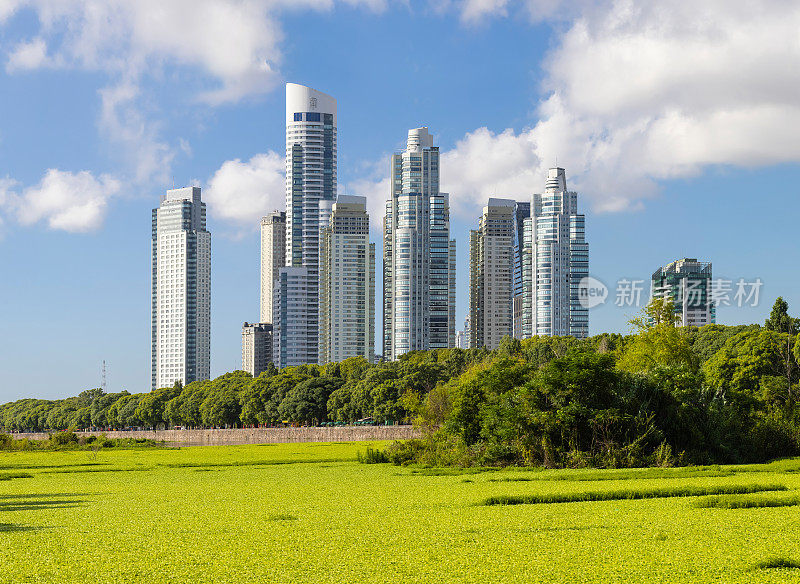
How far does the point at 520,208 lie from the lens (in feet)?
602

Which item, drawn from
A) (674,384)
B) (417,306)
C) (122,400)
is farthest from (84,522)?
(417,306)

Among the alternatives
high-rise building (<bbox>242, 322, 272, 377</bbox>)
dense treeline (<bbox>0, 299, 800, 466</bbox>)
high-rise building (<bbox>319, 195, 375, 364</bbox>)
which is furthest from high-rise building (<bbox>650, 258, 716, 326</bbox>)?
high-rise building (<bbox>242, 322, 272, 377</bbox>)

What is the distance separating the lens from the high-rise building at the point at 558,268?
15125 centimetres

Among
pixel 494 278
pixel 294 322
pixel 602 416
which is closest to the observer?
pixel 602 416

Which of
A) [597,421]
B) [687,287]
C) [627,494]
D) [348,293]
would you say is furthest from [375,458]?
[348,293]

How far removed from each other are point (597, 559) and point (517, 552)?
1059 mm

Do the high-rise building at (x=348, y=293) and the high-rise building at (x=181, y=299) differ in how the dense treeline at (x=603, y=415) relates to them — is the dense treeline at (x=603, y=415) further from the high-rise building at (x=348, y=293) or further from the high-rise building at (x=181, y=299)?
the high-rise building at (x=181, y=299)

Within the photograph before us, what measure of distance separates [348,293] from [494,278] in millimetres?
28191

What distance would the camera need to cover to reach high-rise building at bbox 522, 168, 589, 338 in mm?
151250

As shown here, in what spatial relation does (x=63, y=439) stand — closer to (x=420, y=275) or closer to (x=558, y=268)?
(x=420, y=275)

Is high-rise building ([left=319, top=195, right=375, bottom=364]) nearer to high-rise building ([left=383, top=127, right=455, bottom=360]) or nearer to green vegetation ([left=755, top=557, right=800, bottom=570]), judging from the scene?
high-rise building ([left=383, top=127, right=455, bottom=360])

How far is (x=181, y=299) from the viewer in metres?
188

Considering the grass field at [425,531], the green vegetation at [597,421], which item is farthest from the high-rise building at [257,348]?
the grass field at [425,531]

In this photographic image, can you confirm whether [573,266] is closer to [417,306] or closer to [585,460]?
[417,306]
